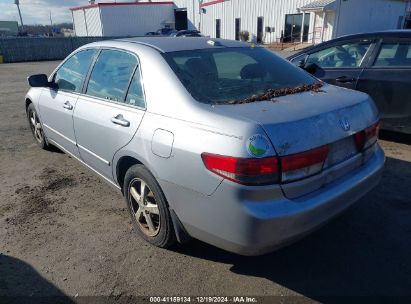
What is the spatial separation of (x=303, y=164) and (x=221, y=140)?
1.75ft

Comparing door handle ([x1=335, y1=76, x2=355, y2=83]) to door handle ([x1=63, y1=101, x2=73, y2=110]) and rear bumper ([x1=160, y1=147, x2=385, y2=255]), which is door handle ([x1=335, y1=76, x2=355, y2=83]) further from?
door handle ([x1=63, y1=101, x2=73, y2=110])

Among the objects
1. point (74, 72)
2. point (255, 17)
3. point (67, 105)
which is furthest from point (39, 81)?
point (255, 17)

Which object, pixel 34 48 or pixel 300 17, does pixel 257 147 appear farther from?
pixel 300 17

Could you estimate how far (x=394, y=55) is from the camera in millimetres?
5004

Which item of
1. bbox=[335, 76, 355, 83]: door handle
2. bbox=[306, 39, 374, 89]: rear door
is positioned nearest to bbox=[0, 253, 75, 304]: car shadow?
bbox=[306, 39, 374, 89]: rear door

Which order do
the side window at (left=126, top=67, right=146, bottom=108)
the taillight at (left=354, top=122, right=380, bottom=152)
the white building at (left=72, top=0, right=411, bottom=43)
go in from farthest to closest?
the white building at (left=72, top=0, right=411, bottom=43) → the side window at (left=126, top=67, right=146, bottom=108) → the taillight at (left=354, top=122, right=380, bottom=152)

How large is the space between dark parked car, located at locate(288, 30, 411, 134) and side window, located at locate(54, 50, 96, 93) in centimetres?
298

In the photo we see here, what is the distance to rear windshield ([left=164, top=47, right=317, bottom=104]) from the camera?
267 cm

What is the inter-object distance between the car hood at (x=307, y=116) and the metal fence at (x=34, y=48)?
2841cm

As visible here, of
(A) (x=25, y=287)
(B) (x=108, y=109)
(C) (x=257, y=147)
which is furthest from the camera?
(B) (x=108, y=109)

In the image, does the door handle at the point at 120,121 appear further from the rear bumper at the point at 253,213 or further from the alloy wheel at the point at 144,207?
the rear bumper at the point at 253,213

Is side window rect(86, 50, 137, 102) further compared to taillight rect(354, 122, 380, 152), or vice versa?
side window rect(86, 50, 137, 102)

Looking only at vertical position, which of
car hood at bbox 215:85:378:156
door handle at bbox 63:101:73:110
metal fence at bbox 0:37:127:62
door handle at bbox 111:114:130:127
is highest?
car hood at bbox 215:85:378:156

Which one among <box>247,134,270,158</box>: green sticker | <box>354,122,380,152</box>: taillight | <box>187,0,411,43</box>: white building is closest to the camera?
<box>247,134,270,158</box>: green sticker
